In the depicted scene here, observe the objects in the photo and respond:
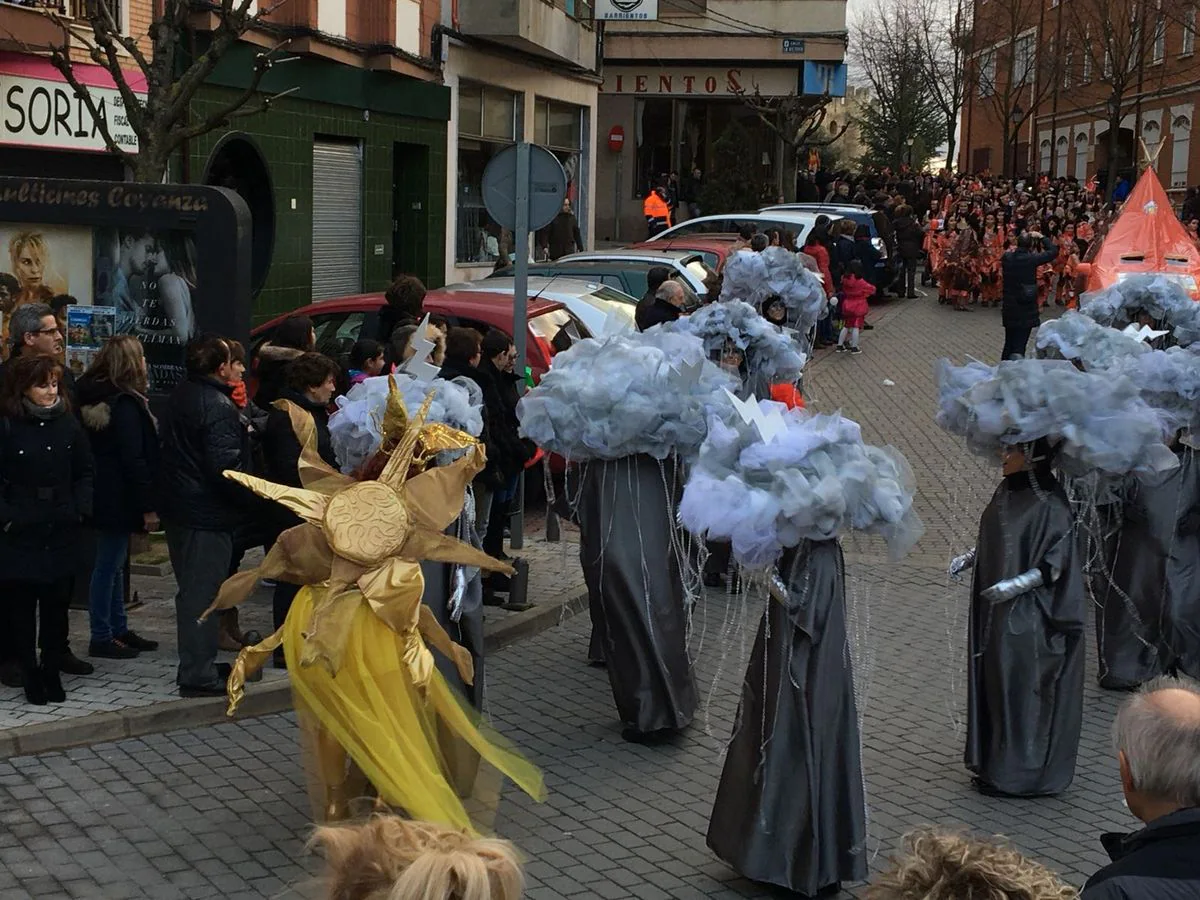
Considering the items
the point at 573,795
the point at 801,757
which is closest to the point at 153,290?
the point at 573,795

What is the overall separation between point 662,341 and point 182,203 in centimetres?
288

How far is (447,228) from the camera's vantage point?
25.8 meters

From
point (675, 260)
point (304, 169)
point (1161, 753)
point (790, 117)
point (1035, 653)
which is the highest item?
point (790, 117)

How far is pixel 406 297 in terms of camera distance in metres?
11.1

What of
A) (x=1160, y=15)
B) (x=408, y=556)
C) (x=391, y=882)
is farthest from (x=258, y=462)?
(x=1160, y=15)

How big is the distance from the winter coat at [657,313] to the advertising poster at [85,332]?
4558 millimetres

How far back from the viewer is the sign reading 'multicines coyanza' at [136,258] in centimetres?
902

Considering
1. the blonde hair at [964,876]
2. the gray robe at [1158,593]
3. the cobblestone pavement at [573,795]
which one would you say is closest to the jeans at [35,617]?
the cobblestone pavement at [573,795]

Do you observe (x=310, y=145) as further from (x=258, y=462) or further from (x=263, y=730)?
(x=263, y=730)

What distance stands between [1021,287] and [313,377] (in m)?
12.9

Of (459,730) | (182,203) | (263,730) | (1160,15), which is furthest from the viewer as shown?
(1160,15)

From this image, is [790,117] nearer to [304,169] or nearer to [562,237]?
[562,237]

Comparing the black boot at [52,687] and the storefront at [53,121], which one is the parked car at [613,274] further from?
the black boot at [52,687]

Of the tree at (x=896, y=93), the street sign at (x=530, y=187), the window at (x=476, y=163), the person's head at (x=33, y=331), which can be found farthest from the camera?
the tree at (x=896, y=93)
